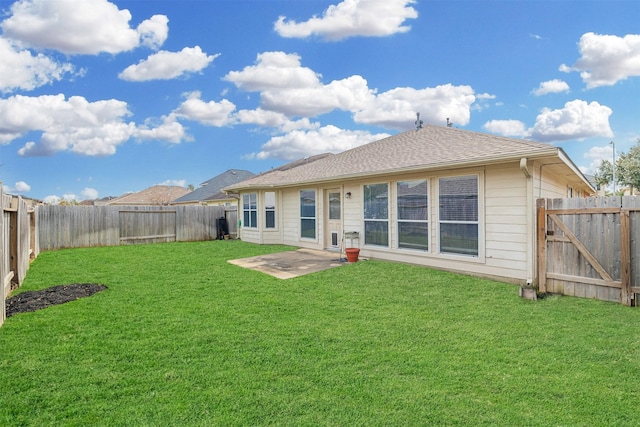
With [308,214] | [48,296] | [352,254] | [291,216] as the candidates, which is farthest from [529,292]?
[291,216]

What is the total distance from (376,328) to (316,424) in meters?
2.08

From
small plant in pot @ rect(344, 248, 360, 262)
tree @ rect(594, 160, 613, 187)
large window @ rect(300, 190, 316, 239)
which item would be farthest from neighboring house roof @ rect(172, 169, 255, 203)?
tree @ rect(594, 160, 613, 187)

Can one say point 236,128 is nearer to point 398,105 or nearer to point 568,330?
point 398,105

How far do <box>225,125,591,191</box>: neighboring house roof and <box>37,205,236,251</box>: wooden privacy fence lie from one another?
3.92 metres

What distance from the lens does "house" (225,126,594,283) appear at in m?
6.42

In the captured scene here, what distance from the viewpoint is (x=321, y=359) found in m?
3.35

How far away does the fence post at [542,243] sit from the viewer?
6.06 m

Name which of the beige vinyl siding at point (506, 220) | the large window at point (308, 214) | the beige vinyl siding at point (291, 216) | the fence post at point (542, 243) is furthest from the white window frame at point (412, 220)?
the beige vinyl siding at point (291, 216)

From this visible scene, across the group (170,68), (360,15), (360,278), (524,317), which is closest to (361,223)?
(360,278)

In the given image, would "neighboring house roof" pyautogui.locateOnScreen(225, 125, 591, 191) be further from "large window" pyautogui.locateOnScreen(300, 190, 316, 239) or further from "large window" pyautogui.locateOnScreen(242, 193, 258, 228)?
"large window" pyautogui.locateOnScreen(242, 193, 258, 228)

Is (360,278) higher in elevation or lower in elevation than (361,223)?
lower

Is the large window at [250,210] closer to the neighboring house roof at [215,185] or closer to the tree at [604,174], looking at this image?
the neighboring house roof at [215,185]

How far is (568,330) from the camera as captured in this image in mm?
4242

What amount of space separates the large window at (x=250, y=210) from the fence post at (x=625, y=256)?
1153 cm
